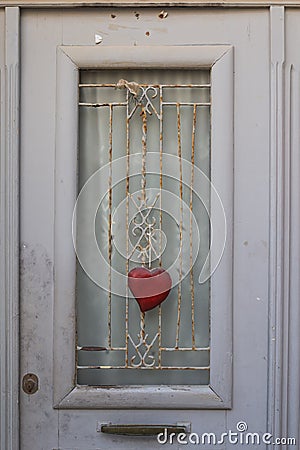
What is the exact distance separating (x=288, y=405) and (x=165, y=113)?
3.21 feet

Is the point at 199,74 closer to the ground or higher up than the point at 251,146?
higher up

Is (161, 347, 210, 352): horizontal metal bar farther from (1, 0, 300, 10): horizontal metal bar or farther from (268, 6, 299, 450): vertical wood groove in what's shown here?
(1, 0, 300, 10): horizontal metal bar

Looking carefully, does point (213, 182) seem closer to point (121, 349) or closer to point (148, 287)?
point (148, 287)

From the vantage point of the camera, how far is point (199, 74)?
2.47m

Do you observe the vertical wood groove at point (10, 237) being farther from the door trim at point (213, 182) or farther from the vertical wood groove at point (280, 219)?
the vertical wood groove at point (280, 219)

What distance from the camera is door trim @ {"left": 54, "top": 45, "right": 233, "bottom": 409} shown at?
8.00ft

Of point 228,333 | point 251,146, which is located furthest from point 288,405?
point 251,146

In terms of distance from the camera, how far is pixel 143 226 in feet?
8.12

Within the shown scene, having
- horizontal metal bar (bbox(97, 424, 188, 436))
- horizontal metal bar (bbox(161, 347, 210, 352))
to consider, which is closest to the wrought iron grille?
horizontal metal bar (bbox(161, 347, 210, 352))

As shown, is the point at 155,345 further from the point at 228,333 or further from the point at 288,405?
the point at 288,405

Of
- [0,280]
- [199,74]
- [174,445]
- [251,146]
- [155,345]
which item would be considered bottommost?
[174,445]

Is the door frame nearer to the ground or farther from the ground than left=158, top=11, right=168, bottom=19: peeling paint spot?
nearer to the ground

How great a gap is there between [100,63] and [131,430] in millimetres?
1129

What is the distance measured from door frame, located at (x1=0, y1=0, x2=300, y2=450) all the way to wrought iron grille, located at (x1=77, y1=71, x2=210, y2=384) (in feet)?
0.66
